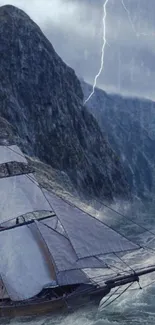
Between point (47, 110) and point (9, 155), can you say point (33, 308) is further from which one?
point (47, 110)

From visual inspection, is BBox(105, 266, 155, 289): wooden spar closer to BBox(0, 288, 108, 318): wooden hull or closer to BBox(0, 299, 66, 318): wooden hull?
BBox(0, 288, 108, 318): wooden hull

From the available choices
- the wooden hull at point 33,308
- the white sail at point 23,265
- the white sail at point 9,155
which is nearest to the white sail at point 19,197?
the white sail at point 23,265

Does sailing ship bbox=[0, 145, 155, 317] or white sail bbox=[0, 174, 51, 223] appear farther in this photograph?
white sail bbox=[0, 174, 51, 223]

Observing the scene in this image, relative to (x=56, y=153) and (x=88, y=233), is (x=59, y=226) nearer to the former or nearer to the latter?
(x=88, y=233)

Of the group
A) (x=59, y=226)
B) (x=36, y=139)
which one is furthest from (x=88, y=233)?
(x=36, y=139)

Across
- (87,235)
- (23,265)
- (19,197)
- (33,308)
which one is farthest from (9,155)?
(33,308)

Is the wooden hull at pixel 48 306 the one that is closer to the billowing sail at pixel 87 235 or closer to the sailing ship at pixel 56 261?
the sailing ship at pixel 56 261

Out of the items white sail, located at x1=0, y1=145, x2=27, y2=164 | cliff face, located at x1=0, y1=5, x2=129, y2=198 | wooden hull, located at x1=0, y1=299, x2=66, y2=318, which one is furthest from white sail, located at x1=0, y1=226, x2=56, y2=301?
cliff face, located at x1=0, y1=5, x2=129, y2=198
